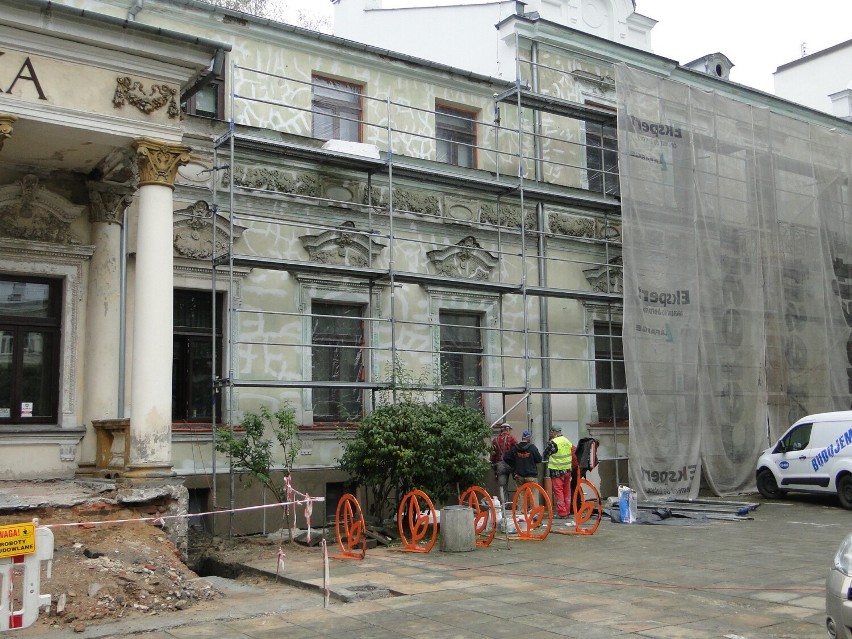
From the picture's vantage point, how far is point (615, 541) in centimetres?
1353

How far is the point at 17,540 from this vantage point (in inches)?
293

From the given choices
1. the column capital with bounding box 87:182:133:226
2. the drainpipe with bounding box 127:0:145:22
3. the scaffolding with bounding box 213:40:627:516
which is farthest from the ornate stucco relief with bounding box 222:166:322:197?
the drainpipe with bounding box 127:0:145:22

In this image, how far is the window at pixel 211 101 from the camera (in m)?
16.0

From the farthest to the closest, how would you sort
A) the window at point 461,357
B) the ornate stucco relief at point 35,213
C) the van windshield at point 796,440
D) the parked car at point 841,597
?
1. the van windshield at point 796,440
2. the window at point 461,357
3. the ornate stucco relief at point 35,213
4. the parked car at point 841,597

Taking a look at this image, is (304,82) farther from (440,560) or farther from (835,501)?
(835,501)

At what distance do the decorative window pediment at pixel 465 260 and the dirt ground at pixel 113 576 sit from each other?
8375 mm

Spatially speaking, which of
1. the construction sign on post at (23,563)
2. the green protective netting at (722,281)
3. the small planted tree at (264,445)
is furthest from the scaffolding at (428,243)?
the construction sign on post at (23,563)

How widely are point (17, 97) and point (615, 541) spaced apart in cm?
1026

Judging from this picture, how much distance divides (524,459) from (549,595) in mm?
6824

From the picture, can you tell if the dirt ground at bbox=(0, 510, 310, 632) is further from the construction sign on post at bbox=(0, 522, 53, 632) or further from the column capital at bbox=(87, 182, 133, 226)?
the column capital at bbox=(87, 182, 133, 226)

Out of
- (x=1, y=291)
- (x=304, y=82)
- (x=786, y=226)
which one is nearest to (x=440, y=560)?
(x=1, y=291)

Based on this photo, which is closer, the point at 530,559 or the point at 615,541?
the point at 530,559

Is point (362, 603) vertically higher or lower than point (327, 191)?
lower

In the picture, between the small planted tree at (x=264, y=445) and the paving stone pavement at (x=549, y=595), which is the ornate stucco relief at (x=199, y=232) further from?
the paving stone pavement at (x=549, y=595)
